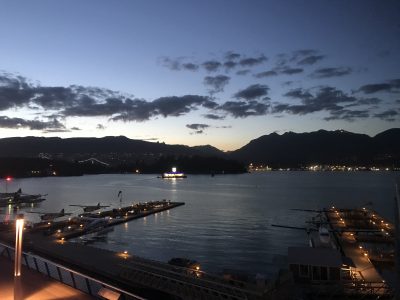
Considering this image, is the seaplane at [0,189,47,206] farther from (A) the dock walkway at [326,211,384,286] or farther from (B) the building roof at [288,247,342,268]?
(B) the building roof at [288,247,342,268]

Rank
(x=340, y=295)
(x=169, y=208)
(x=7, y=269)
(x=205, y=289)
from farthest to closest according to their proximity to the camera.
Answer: (x=169, y=208)
(x=340, y=295)
(x=205, y=289)
(x=7, y=269)

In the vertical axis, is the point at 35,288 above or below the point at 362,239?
above

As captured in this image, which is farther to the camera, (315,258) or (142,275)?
(315,258)

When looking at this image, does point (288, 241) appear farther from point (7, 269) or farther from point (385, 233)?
point (7, 269)

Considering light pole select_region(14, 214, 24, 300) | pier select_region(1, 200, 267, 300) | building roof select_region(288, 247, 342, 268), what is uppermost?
light pole select_region(14, 214, 24, 300)

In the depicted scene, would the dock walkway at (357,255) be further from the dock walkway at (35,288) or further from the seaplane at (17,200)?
the seaplane at (17,200)

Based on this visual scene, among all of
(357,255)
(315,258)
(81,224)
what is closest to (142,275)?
(315,258)

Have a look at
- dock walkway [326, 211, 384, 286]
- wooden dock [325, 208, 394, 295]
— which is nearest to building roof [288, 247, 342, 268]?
wooden dock [325, 208, 394, 295]

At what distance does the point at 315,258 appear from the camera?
647 inches

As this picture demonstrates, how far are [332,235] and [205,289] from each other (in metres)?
19.6

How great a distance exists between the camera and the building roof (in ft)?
52.5

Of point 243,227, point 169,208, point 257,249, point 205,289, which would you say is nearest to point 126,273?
point 205,289

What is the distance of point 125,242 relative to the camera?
2958cm

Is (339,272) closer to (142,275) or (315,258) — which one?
(315,258)
